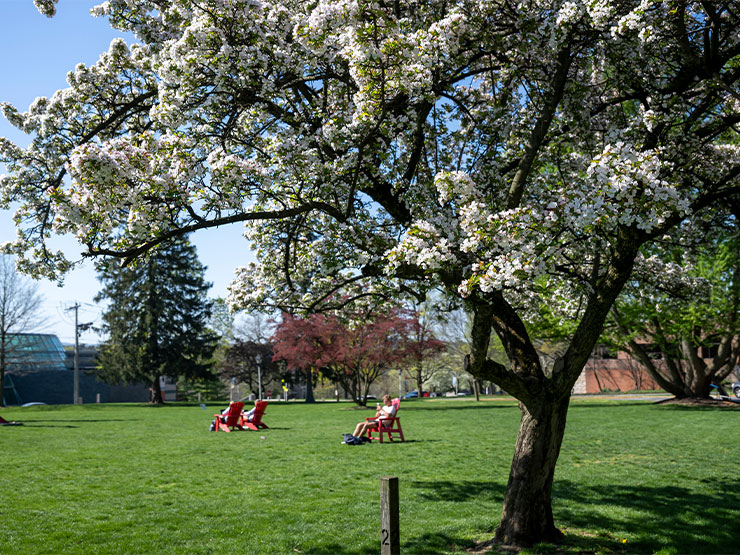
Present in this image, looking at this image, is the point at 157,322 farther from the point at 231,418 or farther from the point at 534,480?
the point at 534,480

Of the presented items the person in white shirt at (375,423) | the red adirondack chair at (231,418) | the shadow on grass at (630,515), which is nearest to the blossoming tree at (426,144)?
the shadow on grass at (630,515)

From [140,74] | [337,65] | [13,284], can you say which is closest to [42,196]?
[140,74]

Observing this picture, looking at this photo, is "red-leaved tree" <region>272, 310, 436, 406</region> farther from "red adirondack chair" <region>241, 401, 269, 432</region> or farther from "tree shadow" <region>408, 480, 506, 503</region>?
"tree shadow" <region>408, 480, 506, 503</region>

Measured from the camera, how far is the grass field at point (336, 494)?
6582 millimetres

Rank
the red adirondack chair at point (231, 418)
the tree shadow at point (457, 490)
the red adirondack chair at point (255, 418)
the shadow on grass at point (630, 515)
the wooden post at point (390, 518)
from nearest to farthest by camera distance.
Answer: the wooden post at point (390, 518)
the shadow on grass at point (630, 515)
the tree shadow at point (457, 490)
the red adirondack chair at point (231, 418)
the red adirondack chair at point (255, 418)

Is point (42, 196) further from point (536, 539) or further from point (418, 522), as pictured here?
point (536, 539)

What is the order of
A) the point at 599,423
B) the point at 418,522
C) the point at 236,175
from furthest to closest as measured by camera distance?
the point at 599,423
the point at 418,522
the point at 236,175

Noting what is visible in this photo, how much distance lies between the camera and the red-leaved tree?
1396 inches

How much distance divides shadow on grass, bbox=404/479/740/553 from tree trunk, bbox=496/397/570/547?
257 mm

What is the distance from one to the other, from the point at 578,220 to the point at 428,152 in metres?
3.90

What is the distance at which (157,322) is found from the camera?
45.6 m

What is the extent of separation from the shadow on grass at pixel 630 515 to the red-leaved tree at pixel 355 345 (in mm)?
25061

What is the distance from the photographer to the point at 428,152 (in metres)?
8.83

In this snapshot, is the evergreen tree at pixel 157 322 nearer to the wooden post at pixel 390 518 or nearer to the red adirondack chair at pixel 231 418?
the red adirondack chair at pixel 231 418
